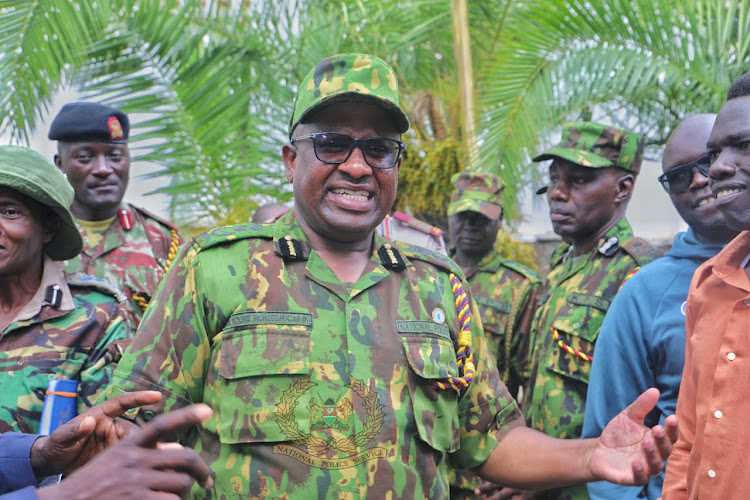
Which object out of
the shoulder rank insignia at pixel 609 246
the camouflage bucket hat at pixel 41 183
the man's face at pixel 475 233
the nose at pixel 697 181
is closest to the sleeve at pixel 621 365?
the nose at pixel 697 181

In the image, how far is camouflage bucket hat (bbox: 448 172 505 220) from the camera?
5.90m

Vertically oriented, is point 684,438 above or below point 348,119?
below

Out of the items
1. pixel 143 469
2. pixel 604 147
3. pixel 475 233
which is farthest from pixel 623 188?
pixel 143 469

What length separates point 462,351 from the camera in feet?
9.32

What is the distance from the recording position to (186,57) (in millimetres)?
8758

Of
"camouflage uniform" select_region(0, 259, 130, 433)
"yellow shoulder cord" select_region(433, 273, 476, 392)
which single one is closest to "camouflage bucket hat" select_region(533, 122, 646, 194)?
"yellow shoulder cord" select_region(433, 273, 476, 392)

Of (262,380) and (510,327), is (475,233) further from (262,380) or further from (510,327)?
(262,380)

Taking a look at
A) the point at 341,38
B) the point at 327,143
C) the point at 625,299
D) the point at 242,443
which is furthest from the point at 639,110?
the point at 242,443

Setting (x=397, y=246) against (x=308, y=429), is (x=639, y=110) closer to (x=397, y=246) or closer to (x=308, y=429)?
(x=397, y=246)

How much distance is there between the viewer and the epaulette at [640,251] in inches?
163

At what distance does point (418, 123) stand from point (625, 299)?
20.3ft

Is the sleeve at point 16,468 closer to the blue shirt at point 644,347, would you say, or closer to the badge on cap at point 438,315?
the badge on cap at point 438,315

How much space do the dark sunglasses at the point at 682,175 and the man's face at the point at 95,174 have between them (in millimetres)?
3276

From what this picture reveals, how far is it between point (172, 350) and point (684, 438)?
5.17 feet
